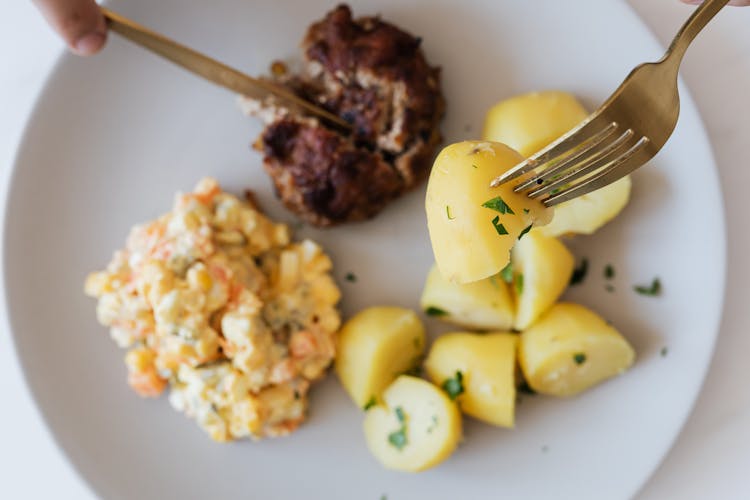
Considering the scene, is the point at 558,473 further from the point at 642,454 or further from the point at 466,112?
the point at 466,112

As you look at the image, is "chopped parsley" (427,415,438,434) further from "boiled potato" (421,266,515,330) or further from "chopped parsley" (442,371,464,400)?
"boiled potato" (421,266,515,330)

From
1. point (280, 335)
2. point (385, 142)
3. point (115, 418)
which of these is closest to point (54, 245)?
point (115, 418)

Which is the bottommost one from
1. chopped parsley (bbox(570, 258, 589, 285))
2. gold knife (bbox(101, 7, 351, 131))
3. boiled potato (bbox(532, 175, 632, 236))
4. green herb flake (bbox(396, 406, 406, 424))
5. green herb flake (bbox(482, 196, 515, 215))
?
green herb flake (bbox(396, 406, 406, 424))

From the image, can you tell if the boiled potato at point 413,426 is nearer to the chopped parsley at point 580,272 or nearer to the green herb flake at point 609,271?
the chopped parsley at point 580,272

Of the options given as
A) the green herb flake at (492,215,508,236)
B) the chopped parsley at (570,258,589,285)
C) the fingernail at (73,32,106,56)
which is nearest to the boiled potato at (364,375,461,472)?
the chopped parsley at (570,258,589,285)

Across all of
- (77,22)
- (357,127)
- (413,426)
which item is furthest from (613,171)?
(77,22)

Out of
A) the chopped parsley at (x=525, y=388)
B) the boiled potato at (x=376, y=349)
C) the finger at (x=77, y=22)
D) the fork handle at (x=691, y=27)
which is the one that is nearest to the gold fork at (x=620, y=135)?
the fork handle at (x=691, y=27)
